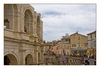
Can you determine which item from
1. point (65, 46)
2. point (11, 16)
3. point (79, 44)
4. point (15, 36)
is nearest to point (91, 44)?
point (79, 44)

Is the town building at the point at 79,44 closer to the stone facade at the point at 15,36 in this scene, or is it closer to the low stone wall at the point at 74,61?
the low stone wall at the point at 74,61

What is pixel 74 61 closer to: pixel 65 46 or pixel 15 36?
pixel 65 46

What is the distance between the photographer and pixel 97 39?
591 centimetres

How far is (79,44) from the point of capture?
6535 mm

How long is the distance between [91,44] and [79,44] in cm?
40

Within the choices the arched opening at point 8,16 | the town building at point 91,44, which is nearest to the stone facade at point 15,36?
the arched opening at point 8,16

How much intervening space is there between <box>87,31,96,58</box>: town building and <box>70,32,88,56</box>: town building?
138 millimetres

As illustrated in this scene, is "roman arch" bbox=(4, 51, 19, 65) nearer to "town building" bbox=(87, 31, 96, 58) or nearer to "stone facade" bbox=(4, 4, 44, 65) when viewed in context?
"stone facade" bbox=(4, 4, 44, 65)

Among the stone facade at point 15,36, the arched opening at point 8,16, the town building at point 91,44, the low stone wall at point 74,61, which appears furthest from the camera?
the arched opening at point 8,16

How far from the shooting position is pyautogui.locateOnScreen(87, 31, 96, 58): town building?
19.9 feet

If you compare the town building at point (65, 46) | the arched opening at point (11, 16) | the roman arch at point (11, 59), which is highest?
the arched opening at point (11, 16)

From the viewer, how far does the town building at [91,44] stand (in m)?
6.06

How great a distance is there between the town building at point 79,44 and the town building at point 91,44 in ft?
0.45

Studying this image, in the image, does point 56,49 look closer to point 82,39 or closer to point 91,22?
point 82,39
